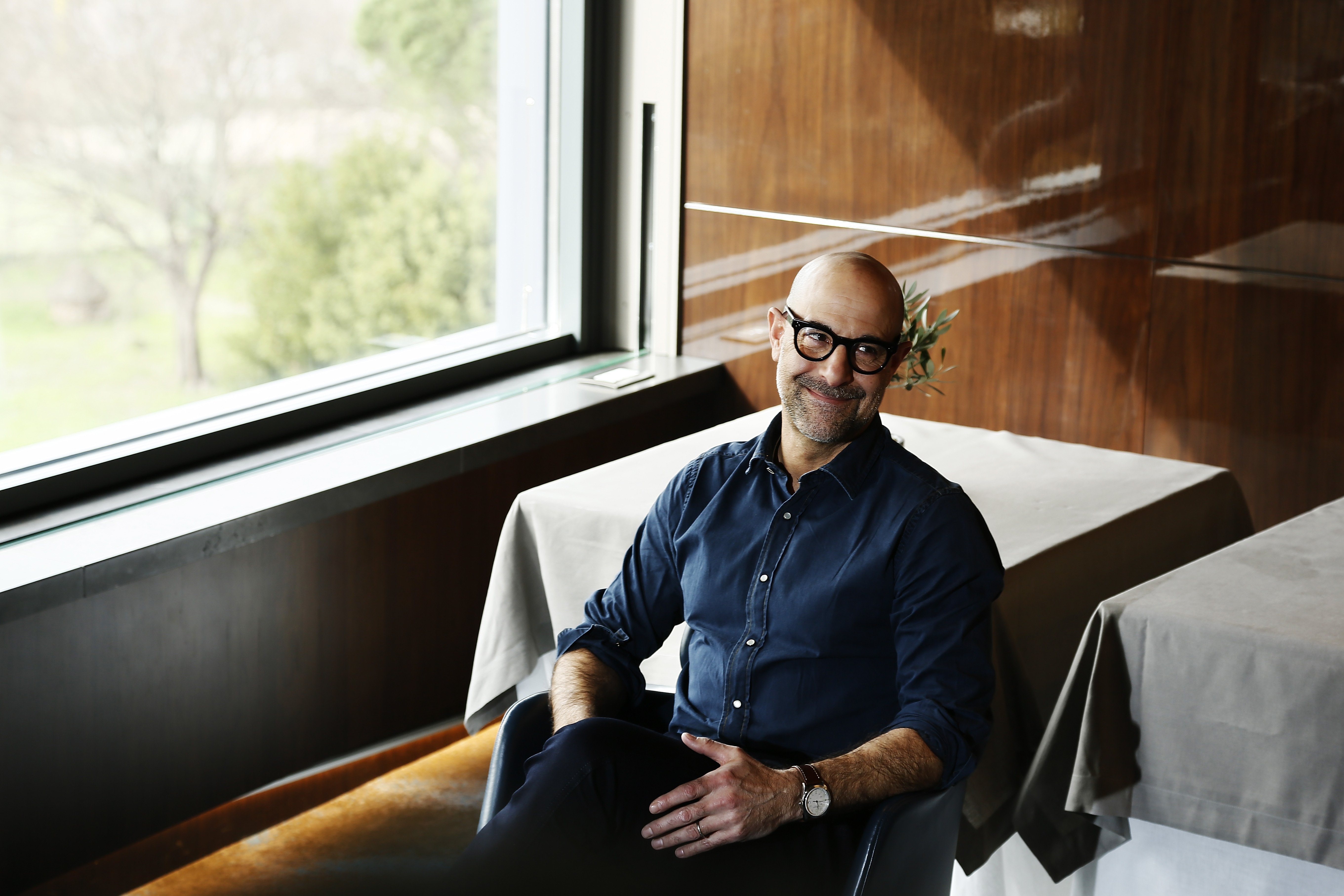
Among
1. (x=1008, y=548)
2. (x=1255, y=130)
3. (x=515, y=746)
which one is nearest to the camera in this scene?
(x=515, y=746)

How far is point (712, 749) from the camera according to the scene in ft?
5.23

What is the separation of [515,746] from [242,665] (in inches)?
50.5

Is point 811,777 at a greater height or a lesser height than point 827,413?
lesser

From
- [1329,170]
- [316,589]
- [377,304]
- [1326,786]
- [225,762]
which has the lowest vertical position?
[225,762]

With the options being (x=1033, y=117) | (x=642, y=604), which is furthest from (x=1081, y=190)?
(x=642, y=604)

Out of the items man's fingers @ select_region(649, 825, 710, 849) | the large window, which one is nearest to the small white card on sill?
the large window

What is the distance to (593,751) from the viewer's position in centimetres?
155

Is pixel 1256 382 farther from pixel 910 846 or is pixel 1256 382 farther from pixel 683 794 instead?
pixel 683 794

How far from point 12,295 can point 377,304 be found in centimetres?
101

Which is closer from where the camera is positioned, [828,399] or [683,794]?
[683,794]

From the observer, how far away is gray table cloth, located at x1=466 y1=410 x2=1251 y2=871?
2.02 meters

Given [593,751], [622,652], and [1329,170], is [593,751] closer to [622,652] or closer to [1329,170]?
[622,652]

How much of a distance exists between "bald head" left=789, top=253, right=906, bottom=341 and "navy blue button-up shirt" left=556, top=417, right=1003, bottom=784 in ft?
0.49

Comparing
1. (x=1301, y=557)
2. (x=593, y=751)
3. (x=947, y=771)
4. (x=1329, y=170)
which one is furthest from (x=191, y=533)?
(x=1329, y=170)
